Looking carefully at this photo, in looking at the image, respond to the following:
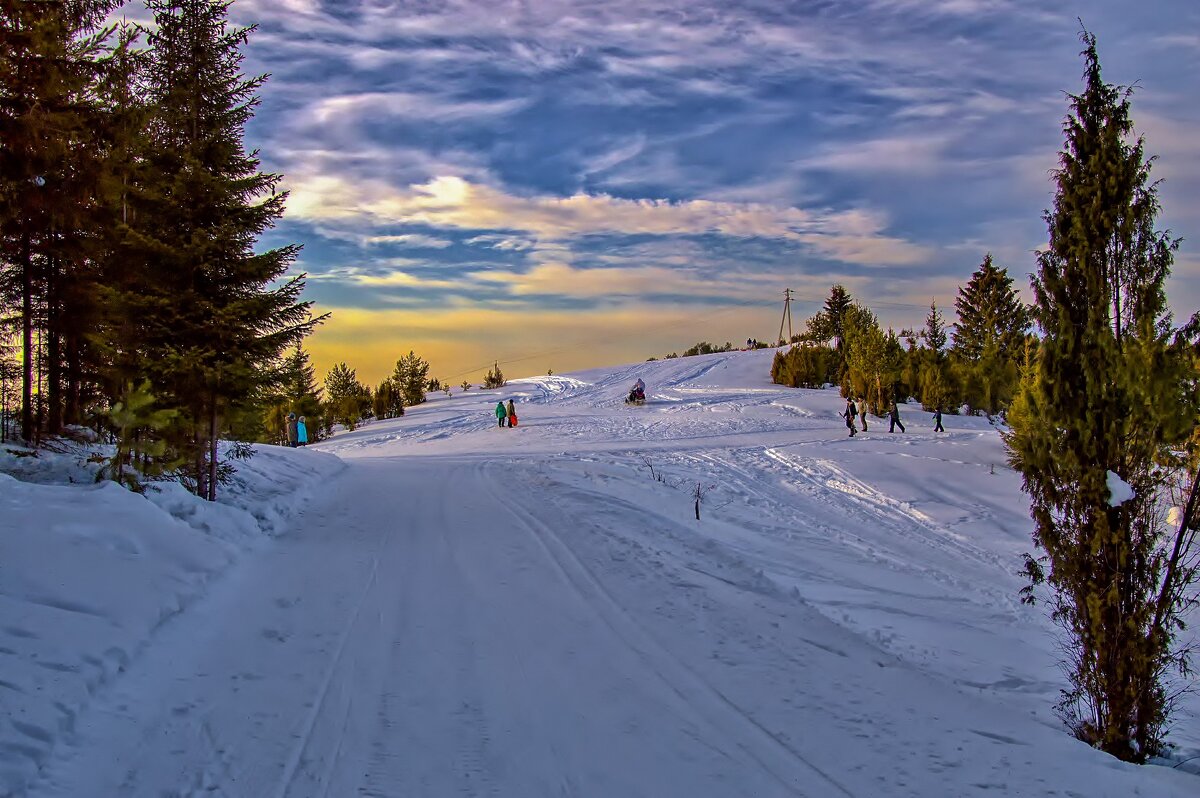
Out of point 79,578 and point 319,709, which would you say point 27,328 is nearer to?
point 79,578

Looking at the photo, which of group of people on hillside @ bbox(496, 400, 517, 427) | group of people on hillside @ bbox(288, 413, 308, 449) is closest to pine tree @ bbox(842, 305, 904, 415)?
group of people on hillside @ bbox(496, 400, 517, 427)

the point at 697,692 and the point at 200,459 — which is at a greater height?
the point at 200,459

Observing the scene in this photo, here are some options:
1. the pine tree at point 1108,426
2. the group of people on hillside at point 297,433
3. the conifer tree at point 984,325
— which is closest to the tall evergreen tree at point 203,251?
the pine tree at point 1108,426

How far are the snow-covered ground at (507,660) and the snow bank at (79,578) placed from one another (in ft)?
0.09

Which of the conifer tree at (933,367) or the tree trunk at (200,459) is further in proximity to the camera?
the conifer tree at (933,367)

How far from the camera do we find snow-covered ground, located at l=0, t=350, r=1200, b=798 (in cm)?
422

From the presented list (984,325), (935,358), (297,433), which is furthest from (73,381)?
(984,325)

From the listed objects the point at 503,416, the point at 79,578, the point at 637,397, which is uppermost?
the point at 637,397

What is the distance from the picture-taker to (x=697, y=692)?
5430 millimetres

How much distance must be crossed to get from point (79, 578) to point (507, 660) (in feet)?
12.7

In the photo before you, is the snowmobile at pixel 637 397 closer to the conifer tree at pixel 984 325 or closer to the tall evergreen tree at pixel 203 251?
the conifer tree at pixel 984 325

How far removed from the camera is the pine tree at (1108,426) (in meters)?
5.38

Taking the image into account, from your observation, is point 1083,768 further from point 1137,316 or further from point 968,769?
point 1137,316

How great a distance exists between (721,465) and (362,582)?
1526 cm
